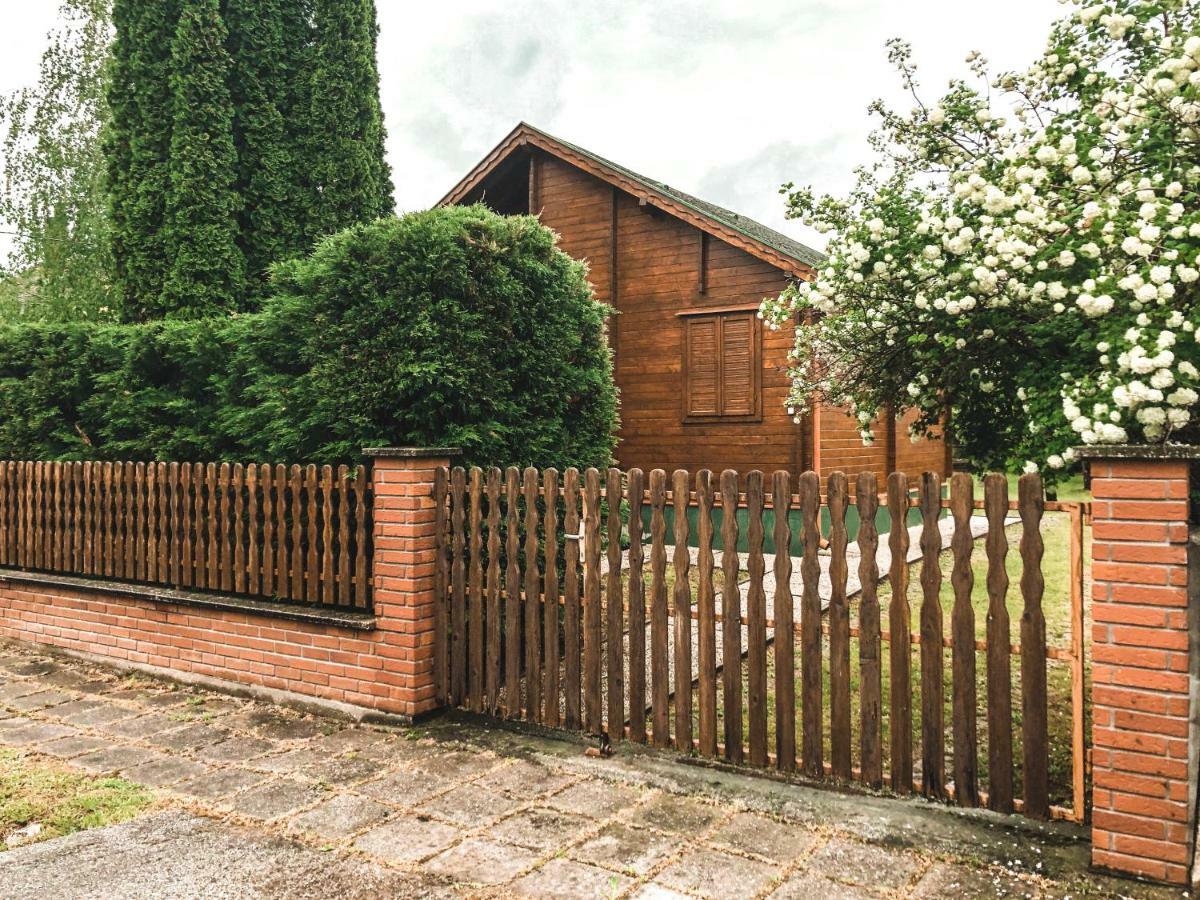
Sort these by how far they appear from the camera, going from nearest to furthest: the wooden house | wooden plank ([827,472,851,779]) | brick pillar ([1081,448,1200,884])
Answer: brick pillar ([1081,448,1200,884])
wooden plank ([827,472,851,779])
the wooden house

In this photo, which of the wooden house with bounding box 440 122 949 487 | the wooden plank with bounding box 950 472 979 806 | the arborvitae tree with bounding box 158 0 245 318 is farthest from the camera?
the wooden house with bounding box 440 122 949 487

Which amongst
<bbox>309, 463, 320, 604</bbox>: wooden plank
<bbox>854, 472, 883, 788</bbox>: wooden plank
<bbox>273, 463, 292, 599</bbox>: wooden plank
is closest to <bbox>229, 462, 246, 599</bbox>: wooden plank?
<bbox>273, 463, 292, 599</bbox>: wooden plank

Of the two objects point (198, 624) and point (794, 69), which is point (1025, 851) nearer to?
point (198, 624)

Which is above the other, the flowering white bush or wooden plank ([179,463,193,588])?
the flowering white bush

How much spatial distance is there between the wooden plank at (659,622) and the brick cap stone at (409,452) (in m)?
1.40

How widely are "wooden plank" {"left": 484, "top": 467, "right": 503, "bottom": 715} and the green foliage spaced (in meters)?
21.9

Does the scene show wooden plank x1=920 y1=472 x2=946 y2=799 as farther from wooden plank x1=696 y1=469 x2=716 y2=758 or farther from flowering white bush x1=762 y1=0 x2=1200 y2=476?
wooden plank x1=696 y1=469 x2=716 y2=758

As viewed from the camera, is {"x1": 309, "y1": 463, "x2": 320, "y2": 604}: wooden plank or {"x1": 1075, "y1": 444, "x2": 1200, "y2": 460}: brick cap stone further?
{"x1": 309, "y1": 463, "x2": 320, "y2": 604}: wooden plank

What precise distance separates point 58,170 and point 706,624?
2605 cm

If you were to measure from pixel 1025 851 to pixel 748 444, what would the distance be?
369 inches

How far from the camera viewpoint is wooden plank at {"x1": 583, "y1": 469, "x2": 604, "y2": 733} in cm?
448

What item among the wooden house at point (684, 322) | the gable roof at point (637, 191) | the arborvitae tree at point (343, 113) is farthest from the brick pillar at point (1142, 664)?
the arborvitae tree at point (343, 113)

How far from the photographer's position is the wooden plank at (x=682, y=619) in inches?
167

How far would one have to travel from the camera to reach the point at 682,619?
4289mm
